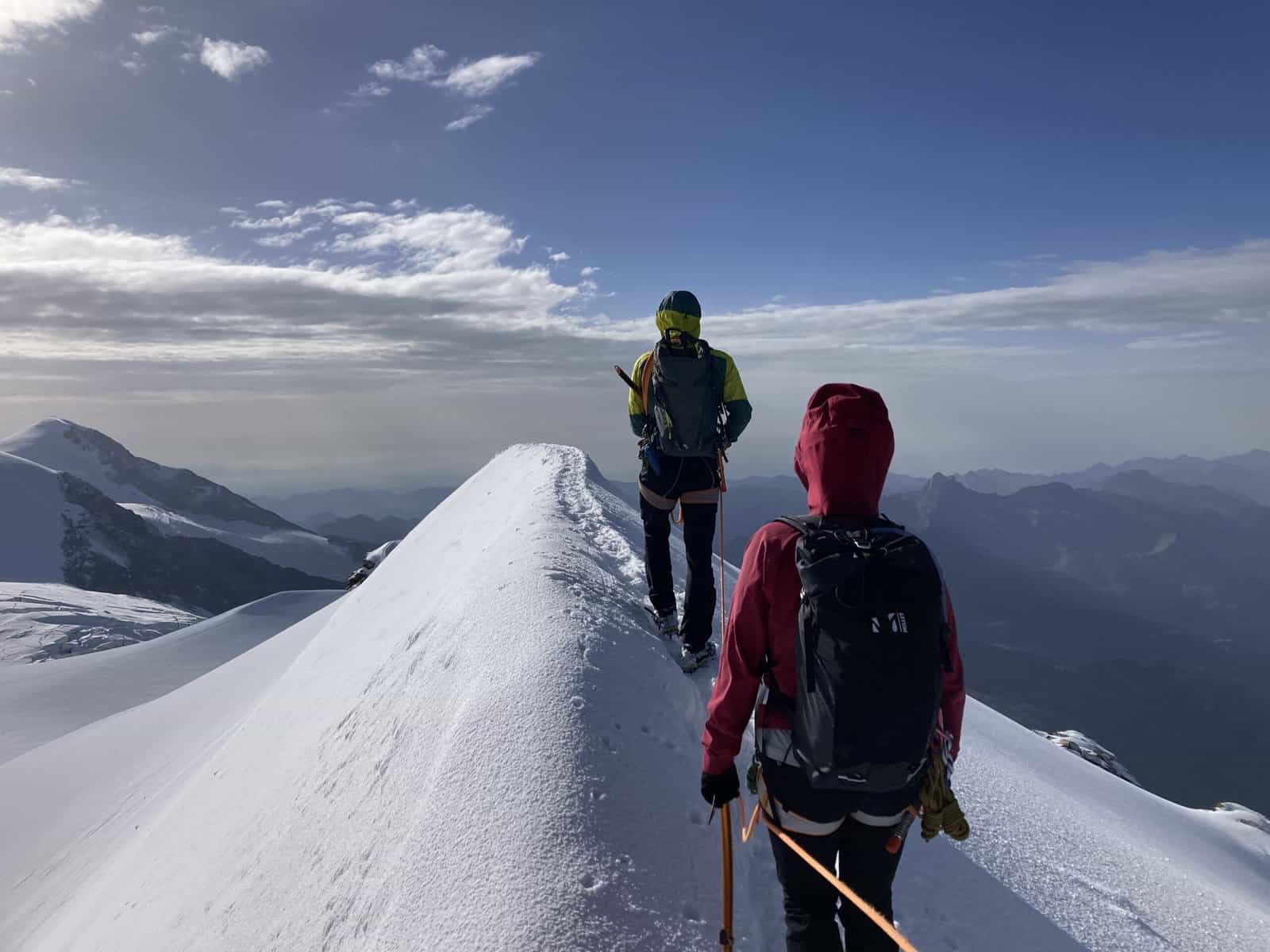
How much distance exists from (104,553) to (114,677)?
625ft

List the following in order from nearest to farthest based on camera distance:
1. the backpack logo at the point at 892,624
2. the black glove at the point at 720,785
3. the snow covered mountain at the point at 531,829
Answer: the backpack logo at the point at 892,624 → the black glove at the point at 720,785 → the snow covered mountain at the point at 531,829

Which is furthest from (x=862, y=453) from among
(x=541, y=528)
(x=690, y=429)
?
(x=541, y=528)

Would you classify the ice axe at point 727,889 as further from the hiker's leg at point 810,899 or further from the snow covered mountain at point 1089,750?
the snow covered mountain at point 1089,750

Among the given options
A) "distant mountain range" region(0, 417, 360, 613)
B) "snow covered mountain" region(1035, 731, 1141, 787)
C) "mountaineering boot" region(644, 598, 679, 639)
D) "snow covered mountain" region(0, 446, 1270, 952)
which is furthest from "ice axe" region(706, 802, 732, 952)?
"distant mountain range" region(0, 417, 360, 613)

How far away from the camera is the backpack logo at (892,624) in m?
2.96

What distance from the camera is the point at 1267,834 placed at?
11828 mm

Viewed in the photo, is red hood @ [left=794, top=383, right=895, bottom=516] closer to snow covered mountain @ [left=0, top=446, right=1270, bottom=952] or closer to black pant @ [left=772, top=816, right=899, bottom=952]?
black pant @ [left=772, top=816, right=899, bottom=952]

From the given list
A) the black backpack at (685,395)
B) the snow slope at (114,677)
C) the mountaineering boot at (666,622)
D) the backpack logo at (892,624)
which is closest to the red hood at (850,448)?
the backpack logo at (892,624)

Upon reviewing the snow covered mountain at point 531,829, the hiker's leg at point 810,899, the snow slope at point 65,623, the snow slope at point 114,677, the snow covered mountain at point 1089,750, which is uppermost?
the hiker's leg at point 810,899

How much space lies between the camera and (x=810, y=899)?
340cm

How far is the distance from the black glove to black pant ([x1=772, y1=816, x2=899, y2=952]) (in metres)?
0.37

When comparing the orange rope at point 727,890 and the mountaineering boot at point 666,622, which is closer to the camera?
the orange rope at point 727,890

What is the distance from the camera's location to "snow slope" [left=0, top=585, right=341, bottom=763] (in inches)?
854

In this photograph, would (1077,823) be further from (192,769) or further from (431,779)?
(192,769)
